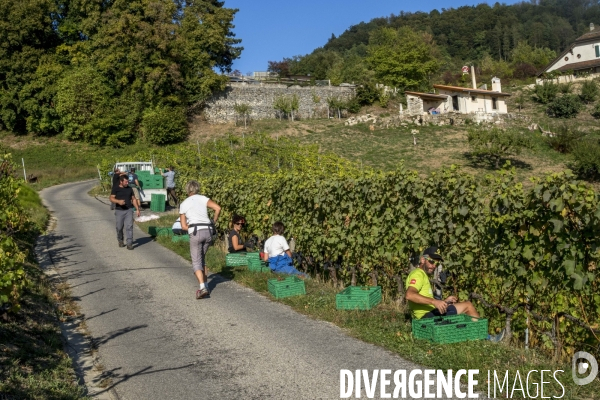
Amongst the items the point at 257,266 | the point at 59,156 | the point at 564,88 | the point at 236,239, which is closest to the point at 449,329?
the point at 257,266

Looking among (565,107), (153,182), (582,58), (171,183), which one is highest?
(582,58)

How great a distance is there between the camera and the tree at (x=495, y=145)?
44844 millimetres

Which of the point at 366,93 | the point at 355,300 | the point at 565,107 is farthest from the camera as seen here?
the point at 366,93

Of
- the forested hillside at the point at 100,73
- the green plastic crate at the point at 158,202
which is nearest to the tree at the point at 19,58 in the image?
the forested hillside at the point at 100,73

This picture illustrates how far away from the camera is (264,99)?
202 feet

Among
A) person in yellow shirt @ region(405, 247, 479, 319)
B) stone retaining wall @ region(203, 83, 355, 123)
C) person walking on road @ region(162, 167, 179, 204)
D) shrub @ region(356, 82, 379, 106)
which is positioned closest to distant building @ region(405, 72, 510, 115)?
shrub @ region(356, 82, 379, 106)

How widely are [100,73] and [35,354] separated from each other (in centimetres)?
4971

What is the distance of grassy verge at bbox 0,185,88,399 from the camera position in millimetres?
5464

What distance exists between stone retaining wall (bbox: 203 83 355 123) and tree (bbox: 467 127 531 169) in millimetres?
21013

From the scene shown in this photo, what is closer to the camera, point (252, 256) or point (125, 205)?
point (252, 256)

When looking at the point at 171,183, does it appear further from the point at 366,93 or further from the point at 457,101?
the point at 366,93

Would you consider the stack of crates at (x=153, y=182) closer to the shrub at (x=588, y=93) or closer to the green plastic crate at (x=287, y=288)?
the green plastic crate at (x=287, y=288)

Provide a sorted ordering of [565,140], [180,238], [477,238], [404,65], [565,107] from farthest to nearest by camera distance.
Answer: [404,65] → [565,107] → [565,140] → [180,238] → [477,238]

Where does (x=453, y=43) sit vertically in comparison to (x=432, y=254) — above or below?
above
